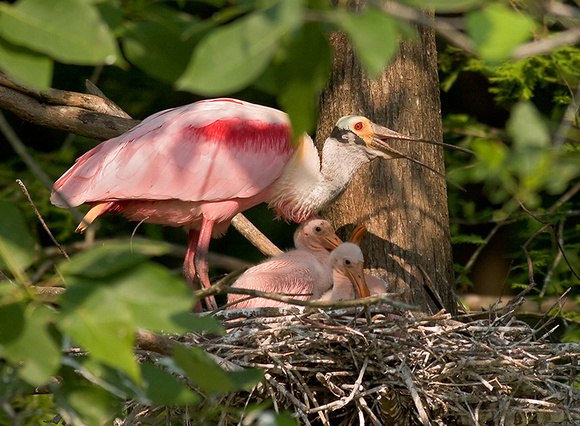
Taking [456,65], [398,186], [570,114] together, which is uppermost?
[570,114]

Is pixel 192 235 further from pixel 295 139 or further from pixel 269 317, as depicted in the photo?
pixel 295 139

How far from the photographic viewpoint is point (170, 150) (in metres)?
4.45

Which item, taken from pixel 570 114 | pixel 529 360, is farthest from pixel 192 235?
pixel 570 114

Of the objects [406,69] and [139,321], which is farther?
[406,69]

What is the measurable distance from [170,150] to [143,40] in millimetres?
2910

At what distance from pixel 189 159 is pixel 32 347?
3.24 m

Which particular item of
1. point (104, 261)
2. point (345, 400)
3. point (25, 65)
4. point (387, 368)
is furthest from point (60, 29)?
point (387, 368)

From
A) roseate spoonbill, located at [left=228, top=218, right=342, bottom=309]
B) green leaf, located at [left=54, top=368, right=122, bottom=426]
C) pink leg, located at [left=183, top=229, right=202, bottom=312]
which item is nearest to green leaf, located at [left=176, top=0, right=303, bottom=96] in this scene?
green leaf, located at [left=54, top=368, right=122, bottom=426]

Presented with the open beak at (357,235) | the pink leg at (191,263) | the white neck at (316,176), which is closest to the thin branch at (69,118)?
the pink leg at (191,263)

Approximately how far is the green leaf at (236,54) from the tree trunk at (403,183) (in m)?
3.23

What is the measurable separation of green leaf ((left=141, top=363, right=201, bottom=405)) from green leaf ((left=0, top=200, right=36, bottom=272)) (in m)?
0.32

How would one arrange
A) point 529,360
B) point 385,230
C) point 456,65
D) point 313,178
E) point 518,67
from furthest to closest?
point 456,65 < point 518,67 < point 313,178 < point 385,230 < point 529,360

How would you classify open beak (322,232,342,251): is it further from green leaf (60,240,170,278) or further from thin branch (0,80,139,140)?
green leaf (60,240,170,278)

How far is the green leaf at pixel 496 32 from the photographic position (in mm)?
1104
